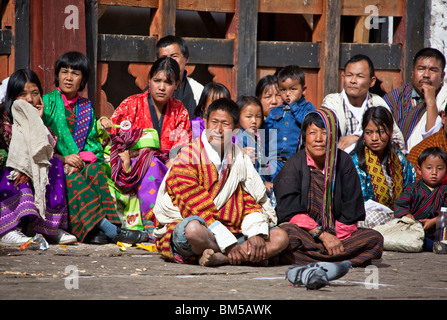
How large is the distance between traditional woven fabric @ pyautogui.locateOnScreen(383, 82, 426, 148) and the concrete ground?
2.04 meters

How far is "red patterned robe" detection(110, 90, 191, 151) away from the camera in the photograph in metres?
6.46

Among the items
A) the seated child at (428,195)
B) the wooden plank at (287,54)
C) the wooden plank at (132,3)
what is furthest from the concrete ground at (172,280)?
the wooden plank at (287,54)

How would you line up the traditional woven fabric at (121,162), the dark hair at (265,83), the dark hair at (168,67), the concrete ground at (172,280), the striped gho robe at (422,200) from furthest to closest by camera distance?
the dark hair at (265,83) < the dark hair at (168,67) < the striped gho robe at (422,200) < the traditional woven fabric at (121,162) < the concrete ground at (172,280)

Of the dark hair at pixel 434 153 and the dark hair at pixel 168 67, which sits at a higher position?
the dark hair at pixel 168 67

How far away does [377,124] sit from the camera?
6.24 meters

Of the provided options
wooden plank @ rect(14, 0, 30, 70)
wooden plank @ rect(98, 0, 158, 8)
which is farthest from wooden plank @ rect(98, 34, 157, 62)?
wooden plank @ rect(14, 0, 30, 70)

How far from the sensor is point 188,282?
A: 405 centimetres

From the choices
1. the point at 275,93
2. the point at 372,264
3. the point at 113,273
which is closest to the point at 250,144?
the point at 275,93

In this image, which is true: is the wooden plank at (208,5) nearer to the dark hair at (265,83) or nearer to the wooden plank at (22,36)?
the dark hair at (265,83)

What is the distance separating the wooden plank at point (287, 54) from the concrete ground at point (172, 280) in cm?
289

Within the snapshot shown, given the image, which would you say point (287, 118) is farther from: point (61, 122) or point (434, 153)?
point (61, 122)

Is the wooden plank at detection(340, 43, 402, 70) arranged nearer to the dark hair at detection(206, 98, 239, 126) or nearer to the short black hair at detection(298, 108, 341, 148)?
the short black hair at detection(298, 108, 341, 148)

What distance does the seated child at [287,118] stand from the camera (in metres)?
6.66

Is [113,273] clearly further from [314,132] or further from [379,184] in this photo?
[379,184]
